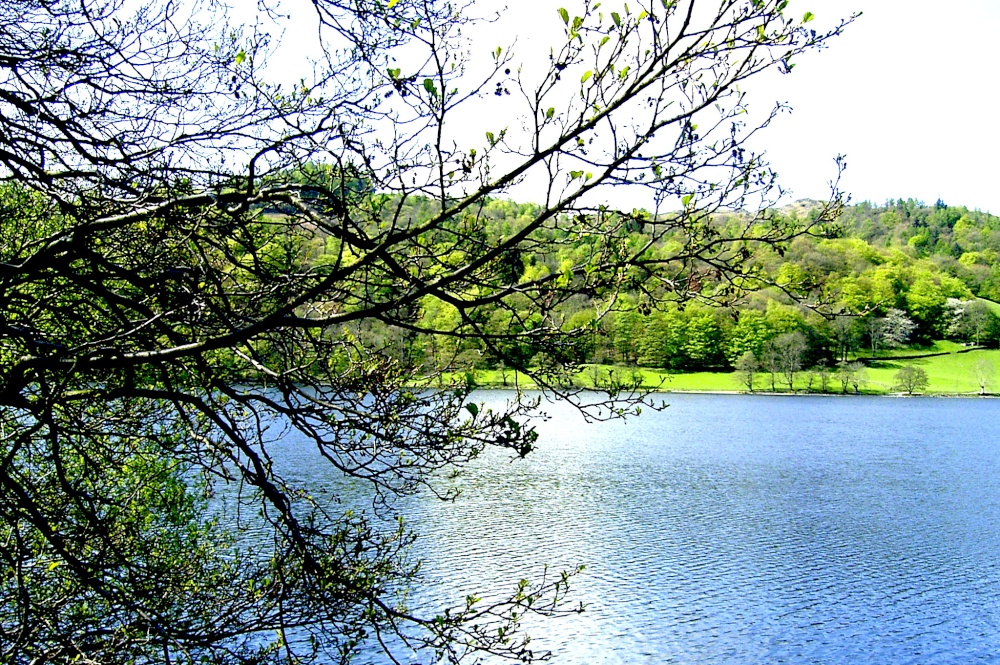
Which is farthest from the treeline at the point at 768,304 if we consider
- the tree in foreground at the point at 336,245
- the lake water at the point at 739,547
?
the lake water at the point at 739,547

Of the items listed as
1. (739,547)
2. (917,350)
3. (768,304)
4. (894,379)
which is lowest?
(739,547)

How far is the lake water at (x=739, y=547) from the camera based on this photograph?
1435 centimetres

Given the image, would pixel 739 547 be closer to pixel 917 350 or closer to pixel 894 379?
pixel 894 379

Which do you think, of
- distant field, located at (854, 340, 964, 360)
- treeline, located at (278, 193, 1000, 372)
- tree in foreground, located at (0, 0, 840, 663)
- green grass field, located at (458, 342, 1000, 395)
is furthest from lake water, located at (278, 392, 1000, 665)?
distant field, located at (854, 340, 964, 360)

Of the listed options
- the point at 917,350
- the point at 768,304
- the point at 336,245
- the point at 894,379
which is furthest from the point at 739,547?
the point at 917,350

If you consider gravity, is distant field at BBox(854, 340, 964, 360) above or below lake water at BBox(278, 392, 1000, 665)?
above

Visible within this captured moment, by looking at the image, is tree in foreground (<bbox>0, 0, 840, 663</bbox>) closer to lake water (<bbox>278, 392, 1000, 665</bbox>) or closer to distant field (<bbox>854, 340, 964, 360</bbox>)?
lake water (<bbox>278, 392, 1000, 665</bbox>)

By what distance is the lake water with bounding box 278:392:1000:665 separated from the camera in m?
14.4

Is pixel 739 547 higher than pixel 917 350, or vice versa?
Answer: pixel 917 350

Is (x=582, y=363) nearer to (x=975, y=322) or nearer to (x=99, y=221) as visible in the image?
(x=99, y=221)

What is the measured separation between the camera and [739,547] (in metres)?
19.8

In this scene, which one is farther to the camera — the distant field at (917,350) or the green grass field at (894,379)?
the distant field at (917,350)

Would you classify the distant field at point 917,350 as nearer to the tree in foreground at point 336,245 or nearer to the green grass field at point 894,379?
the green grass field at point 894,379

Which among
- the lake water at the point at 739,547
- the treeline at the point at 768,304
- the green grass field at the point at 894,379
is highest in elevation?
the treeline at the point at 768,304
